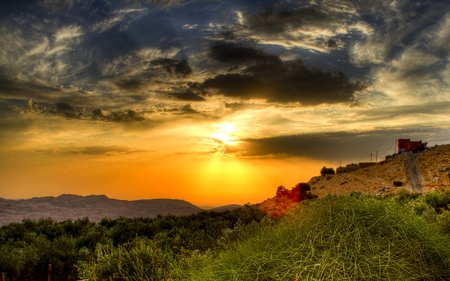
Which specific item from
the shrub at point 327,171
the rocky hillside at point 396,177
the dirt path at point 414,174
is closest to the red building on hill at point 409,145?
the rocky hillside at point 396,177

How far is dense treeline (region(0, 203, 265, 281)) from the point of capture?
50.3 feet

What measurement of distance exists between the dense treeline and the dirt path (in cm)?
3295

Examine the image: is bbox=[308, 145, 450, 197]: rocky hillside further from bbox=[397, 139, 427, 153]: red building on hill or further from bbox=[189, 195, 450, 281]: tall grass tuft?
bbox=[189, 195, 450, 281]: tall grass tuft

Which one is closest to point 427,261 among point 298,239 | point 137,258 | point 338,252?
point 338,252

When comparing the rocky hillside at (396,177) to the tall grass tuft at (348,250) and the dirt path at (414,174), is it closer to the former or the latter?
the dirt path at (414,174)

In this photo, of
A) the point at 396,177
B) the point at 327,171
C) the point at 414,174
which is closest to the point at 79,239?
the point at 396,177

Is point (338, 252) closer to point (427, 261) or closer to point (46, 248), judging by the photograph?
point (427, 261)

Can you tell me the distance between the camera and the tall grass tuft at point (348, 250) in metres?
5.61

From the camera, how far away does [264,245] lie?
702 cm

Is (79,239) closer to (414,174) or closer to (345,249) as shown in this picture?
(345,249)

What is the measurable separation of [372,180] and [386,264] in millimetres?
58024

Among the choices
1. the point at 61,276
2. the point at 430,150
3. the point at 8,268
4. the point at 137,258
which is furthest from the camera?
the point at 430,150

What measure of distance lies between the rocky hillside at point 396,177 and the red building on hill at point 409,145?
489cm

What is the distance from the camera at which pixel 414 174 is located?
5862cm
